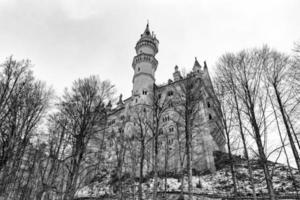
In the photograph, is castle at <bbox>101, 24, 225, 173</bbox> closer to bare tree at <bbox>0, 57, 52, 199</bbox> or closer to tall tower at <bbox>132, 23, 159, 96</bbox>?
tall tower at <bbox>132, 23, 159, 96</bbox>

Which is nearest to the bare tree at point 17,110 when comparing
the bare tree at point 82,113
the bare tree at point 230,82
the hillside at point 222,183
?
the bare tree at point 82,113

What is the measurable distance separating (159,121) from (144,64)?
2625cm

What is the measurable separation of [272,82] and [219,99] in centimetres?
406

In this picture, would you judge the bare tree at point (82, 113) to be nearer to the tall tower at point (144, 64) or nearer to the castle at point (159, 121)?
the castle at point (159, 121)

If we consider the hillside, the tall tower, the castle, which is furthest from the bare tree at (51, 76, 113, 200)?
the tall tower

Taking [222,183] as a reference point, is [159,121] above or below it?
above

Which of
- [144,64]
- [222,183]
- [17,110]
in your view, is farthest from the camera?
[144,64]

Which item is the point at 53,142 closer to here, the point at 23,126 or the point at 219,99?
the point at 23,126

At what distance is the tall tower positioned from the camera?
47.2 meters

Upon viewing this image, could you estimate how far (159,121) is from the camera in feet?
88.5

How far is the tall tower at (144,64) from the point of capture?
155ft

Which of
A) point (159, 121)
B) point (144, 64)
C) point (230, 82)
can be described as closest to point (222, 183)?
point (159, 121)

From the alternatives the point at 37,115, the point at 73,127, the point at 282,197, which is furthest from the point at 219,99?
the point at 37,115

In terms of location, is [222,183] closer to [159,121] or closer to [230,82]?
[159,121]
